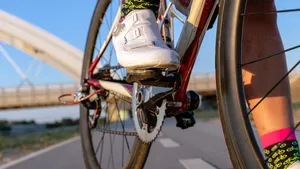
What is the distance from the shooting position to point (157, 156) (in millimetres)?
3326

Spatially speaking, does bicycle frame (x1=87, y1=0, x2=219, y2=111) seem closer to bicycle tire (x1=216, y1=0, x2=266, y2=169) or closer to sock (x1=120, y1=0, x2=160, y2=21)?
sock (x1=120, y1=0, x2=160, y2=21)

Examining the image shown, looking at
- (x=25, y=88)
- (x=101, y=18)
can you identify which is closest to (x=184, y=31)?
(x=101, y=18)

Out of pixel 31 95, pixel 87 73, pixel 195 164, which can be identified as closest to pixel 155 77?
pixel 87 73

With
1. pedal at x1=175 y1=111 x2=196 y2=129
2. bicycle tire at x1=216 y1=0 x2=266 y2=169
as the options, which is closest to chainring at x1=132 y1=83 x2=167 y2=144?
pedal at x1=175 y1=111 x2=196 y2=129

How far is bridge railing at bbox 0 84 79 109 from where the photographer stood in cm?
3722

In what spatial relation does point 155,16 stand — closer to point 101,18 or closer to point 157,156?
point 101,18

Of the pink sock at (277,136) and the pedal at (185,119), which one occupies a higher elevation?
the pink sock at (277,136)

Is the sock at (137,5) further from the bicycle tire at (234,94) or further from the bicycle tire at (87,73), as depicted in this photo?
the bicycle tire at (87,73)

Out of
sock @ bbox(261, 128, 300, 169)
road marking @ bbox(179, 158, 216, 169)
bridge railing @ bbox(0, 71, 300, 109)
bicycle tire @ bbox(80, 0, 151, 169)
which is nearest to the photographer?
sock @ bbox(261, 128, 300, 169)

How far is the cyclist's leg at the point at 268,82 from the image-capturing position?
1.16 meters

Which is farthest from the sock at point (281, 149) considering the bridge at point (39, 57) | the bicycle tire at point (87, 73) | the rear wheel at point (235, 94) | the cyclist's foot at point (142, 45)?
the bridge at point (39, 57)

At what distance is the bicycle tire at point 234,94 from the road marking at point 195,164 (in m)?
1.64

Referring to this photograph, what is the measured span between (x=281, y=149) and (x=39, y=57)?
3482cm

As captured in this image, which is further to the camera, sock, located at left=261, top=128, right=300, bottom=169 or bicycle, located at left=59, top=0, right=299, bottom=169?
sock, located at left=261, top=128, right=300, bottom=169
